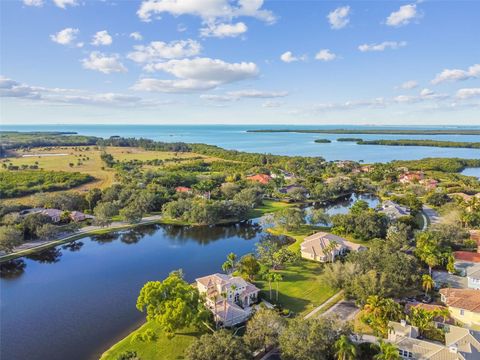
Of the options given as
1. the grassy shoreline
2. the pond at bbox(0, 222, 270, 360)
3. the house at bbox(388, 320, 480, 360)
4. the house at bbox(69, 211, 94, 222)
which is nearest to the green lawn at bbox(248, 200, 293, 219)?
the grassy shoreline

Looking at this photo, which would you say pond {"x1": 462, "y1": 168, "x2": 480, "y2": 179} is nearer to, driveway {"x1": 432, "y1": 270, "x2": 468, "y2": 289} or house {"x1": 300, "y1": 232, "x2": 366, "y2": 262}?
driveway {"x1": 432, "y1": 270, "x2": 468, "y2": 289}

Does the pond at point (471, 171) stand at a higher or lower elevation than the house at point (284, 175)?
lower

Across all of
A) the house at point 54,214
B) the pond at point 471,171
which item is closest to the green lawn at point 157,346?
the house at point 54,214

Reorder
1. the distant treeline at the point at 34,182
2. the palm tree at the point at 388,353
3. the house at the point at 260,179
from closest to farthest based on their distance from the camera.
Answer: the palm tree at the point at 388,353 → the distant treeline at the point at 34,182 → the house at the point at 260,179

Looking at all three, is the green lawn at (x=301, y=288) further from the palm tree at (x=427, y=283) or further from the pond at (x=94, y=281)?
the pond at (x=94, y=281)

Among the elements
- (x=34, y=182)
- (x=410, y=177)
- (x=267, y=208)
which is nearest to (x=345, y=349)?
(x=267, y=208)
